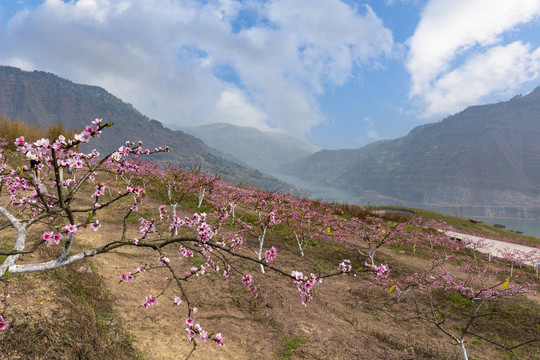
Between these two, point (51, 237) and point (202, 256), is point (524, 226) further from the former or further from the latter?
point (51, 237)

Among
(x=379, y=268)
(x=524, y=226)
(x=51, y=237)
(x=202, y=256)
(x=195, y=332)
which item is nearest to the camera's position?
(x=51, y=237)

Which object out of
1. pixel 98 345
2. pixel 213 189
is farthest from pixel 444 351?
pixel 213 189

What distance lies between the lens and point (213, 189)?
2303cm

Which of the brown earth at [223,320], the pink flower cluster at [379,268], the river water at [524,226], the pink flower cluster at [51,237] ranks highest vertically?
the pink flower cluster at [51,237]

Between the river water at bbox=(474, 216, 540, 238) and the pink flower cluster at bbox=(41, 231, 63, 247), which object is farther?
the river water at bbox=(474, 216, 540, 238)

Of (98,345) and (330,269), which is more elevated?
(98,345)

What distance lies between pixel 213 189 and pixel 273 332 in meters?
17.1

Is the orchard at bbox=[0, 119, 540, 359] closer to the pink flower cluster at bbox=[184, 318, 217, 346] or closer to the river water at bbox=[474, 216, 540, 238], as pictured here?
the pink flower cluster at bbox=[184, 318, 217, 346]

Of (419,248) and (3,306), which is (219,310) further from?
(419,248)

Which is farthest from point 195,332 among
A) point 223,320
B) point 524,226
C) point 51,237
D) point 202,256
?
point 524,226

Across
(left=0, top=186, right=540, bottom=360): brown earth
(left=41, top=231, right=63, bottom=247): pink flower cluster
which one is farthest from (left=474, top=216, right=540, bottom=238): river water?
(left=41, top=231, right=63, bottom=247): pink flower cluster

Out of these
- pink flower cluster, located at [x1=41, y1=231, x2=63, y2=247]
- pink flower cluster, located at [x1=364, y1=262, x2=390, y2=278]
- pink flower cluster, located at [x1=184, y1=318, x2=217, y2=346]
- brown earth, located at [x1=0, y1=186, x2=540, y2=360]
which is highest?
pink flower cluster, located at [x1=41, y1=231, x2=63, y2=247]

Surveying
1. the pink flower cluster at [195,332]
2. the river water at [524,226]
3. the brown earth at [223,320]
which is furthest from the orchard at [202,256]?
the river water at [524,226]

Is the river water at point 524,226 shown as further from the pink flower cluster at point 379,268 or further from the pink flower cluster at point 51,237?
the pink flower cluster at point 51,237
